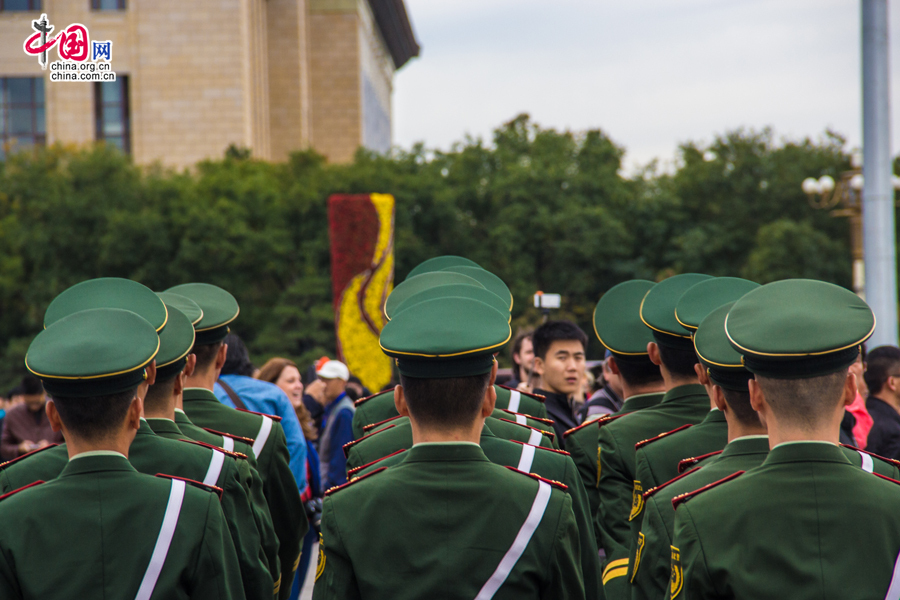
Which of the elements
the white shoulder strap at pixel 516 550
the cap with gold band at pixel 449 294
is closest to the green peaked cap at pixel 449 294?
the cap with gold band at pixel 449 294

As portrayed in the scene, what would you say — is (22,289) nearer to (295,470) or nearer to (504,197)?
(504,197)

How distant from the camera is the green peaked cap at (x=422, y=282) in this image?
12.3ft

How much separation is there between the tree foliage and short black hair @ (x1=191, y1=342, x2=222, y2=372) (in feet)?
76.4

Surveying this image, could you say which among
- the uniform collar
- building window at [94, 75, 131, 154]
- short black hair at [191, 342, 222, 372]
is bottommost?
the uniform collar

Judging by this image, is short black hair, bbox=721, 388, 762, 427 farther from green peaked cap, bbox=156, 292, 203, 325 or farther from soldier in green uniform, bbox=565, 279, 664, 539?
green peaked cap, bbox=156, 292, 203, 325

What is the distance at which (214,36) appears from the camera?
36.9 metres

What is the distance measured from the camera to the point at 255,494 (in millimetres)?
3809

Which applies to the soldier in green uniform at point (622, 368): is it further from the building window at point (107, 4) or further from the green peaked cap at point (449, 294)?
the building window at point (107, 4)

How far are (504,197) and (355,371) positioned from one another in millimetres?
18448

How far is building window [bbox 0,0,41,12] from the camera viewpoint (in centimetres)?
3716

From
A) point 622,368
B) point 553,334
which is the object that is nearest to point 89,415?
point 622,368

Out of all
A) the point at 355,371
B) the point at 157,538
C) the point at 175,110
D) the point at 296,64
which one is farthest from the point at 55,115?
the point at 157,538

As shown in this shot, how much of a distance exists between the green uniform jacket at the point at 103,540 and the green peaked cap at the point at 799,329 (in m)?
1.41

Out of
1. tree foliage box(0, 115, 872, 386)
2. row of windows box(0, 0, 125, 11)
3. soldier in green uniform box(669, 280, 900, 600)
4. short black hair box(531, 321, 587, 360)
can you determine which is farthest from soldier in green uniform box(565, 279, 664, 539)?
row of windows box(0, 0, 125, 11)
